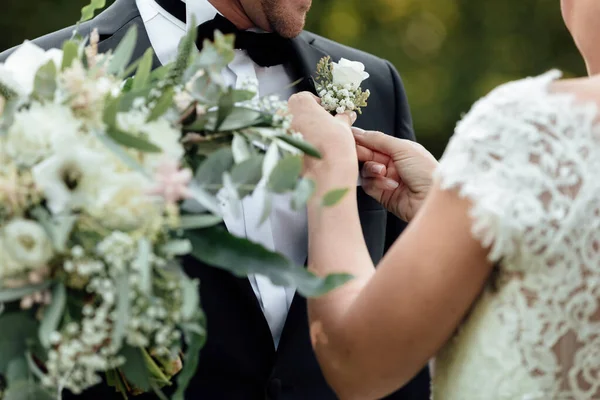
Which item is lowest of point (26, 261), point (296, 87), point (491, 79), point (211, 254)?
point (491, 79)

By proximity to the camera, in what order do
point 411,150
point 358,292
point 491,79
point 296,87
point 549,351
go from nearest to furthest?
point 549,351 < point 358,292 < point 411,150 < point 296,87 < point 491,79

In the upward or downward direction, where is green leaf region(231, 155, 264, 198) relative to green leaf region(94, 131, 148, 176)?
downward

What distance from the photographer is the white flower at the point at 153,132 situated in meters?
1.77

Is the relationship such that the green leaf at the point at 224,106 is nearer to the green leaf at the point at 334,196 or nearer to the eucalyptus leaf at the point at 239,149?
the eucalyptus leaf at the point at 239,149

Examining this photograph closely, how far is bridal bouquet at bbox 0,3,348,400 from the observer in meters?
1.67

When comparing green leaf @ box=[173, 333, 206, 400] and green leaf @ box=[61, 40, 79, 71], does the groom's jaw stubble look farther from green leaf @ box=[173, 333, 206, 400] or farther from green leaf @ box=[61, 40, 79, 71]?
green leaf @ box=[173, 333, 206, 400]

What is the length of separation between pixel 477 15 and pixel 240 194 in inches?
350

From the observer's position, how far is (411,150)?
2.54m

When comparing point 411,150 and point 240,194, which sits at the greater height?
point 240,194

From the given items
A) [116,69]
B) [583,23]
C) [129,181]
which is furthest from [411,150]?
[129,181]

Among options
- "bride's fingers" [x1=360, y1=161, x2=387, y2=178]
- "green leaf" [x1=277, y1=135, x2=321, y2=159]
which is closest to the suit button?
"bride's fingers" [x1=360, y1=161, x2=387, y2=178]

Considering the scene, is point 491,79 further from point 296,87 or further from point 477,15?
point 296,87

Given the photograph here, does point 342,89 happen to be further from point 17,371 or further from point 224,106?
point 17,371

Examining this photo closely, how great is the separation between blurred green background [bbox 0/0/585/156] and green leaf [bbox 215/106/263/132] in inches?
310
